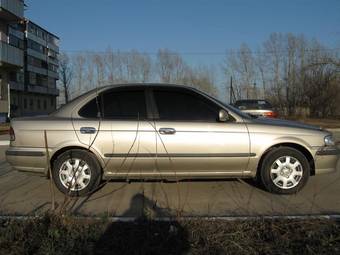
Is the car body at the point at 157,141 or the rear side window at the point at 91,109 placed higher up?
the rear side window at the point at 91,109

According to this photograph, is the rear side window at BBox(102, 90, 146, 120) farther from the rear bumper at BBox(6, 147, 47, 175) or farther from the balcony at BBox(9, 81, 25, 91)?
the balcony at BBox(9, 81, 25, 91)

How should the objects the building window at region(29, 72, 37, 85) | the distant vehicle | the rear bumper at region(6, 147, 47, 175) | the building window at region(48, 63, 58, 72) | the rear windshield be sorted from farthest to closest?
the building window at region(48, 63, 58, 72) < the building window at region(29, 72, 37, 85) < the rear windshield < the distant vehicle < the rear bumper at region(6, 147, 47, 175)

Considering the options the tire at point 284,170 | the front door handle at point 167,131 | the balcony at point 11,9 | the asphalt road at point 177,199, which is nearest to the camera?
the asphalt road at point 177,199

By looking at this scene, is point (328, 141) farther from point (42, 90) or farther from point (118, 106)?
point (42, 90)

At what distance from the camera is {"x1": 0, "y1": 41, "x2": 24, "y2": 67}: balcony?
98.0 ft

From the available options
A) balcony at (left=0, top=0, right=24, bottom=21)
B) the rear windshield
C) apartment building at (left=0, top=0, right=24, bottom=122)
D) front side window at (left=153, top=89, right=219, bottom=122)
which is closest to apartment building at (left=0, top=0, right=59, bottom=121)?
apartment building at (left=0, top=0, right=24, bottom=122)

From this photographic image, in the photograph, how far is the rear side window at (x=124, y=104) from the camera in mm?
6480

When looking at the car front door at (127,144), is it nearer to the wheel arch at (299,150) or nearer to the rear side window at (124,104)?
the rear side window at (124,104)

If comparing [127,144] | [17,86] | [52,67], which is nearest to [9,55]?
[127,144]

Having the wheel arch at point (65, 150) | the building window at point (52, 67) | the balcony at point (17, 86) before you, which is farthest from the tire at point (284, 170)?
the building window at point (52, 67)

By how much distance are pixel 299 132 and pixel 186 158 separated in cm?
171

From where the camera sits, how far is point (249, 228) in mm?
4617

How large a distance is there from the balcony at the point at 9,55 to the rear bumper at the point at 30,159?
25184 millimetres

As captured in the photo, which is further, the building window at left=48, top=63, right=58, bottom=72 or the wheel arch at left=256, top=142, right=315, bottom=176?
the building window at left=48, top=63, right=58, bottom=72
